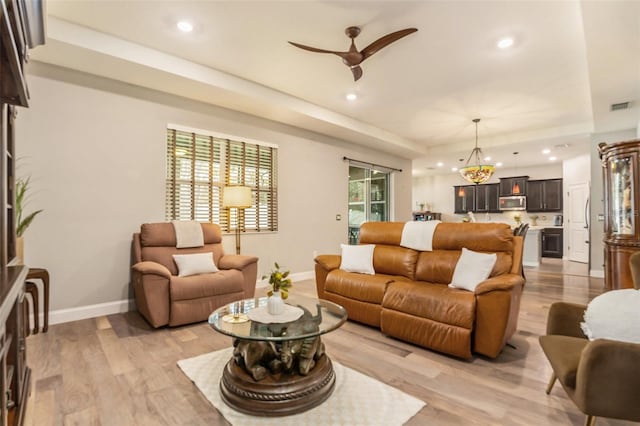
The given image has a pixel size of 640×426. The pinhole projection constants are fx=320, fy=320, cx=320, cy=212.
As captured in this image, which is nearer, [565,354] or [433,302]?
[565,354]

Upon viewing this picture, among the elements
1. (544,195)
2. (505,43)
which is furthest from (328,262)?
(544,195)

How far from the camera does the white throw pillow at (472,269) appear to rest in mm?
2717

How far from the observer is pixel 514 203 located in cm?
962

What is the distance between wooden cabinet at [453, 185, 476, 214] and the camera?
10.5 m

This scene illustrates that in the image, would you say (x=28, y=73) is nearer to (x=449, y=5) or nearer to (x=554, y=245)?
(x=449, y=5)

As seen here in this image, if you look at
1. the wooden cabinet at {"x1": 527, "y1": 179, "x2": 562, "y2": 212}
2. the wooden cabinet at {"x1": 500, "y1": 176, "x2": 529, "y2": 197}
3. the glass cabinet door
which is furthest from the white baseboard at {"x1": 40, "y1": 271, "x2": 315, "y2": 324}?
the wooden cabinet at {"x1": 527, "y1": 179, "x2": 562, "y2": 212}

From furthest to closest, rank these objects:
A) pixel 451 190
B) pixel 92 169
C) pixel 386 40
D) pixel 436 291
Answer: pixel 451 190 → pixel 92 169 → pixel 386 40 → pixel 436 291

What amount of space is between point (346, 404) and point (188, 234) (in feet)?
8.97

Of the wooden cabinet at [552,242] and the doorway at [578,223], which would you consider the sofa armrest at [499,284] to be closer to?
the doorway at [578,223]

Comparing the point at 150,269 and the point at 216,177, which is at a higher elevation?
the point at 216,177

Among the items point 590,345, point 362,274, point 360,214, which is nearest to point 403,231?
point 362,274

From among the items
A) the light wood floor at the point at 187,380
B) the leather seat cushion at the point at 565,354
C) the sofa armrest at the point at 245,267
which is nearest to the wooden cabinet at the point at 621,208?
the light wood floor at the point at 187,380

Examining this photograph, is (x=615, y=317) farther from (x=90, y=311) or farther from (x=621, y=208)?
(x=90, y=311)

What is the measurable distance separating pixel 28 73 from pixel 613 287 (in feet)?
23.8
